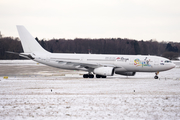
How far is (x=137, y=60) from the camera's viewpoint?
105 ft

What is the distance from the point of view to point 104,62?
32688 millimetres

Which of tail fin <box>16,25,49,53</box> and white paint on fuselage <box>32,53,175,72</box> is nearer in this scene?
white paint on fuselage <box>32,53,175,72</box>

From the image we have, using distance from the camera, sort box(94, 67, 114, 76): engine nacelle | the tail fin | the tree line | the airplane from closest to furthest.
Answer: box(94, 67, 114, 76): engine nacelle, the airplane, the tail fin, the tree line

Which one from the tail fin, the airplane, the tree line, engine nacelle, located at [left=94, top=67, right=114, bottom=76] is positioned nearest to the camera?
engine nacelle, located at [left=94, top=67, right=114, bottom=76]

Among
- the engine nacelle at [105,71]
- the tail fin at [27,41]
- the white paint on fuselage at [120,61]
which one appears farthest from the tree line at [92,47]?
the engine nacelle at [105,71]

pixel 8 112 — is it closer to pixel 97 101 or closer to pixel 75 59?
pixel 97 101

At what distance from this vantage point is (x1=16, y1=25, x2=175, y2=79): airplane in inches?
1247

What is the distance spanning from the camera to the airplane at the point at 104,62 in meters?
31.7

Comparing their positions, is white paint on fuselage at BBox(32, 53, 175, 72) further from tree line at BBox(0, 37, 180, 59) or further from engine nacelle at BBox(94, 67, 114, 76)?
tree line at BBox(0, 37, 180, 59)

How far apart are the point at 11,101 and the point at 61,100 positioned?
2.90 m

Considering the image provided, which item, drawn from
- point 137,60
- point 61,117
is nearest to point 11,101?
point 61,117

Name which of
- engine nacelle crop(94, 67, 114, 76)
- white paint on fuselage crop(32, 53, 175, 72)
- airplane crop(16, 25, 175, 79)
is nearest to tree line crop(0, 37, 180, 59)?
airplane crop(16, 25, 175, 79)

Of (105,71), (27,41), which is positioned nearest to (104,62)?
(105,71)

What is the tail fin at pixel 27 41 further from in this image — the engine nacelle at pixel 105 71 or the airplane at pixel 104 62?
the engine nacelle at pixel 105 71
